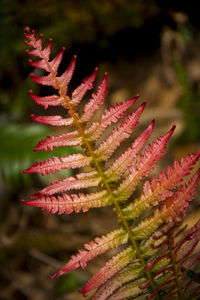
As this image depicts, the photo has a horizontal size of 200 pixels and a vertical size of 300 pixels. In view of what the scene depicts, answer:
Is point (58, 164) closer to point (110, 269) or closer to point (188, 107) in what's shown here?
point (110, 269)

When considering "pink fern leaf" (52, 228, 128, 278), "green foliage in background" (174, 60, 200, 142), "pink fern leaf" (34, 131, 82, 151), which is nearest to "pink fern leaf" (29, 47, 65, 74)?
"pink fern leaf" (34, 131, 82, 151)

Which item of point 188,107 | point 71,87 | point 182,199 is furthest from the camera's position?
point 71,87

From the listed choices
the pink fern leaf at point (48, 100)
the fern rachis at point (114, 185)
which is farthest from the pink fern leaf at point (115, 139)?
the pink fern leaf at point (48, 100)

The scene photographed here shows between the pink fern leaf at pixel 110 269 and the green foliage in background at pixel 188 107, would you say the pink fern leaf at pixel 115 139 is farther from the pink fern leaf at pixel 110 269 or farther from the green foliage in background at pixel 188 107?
the green foliage in background at pixel 188 107

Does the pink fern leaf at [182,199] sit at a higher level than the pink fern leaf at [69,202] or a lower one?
lower

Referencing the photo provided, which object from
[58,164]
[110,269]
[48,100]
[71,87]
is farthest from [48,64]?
[71,87]

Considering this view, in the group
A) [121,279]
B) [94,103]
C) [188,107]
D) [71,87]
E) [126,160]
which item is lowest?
[121,279]

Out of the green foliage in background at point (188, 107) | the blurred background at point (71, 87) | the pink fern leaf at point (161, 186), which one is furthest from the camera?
the green foliage in background at point (188, 107)
